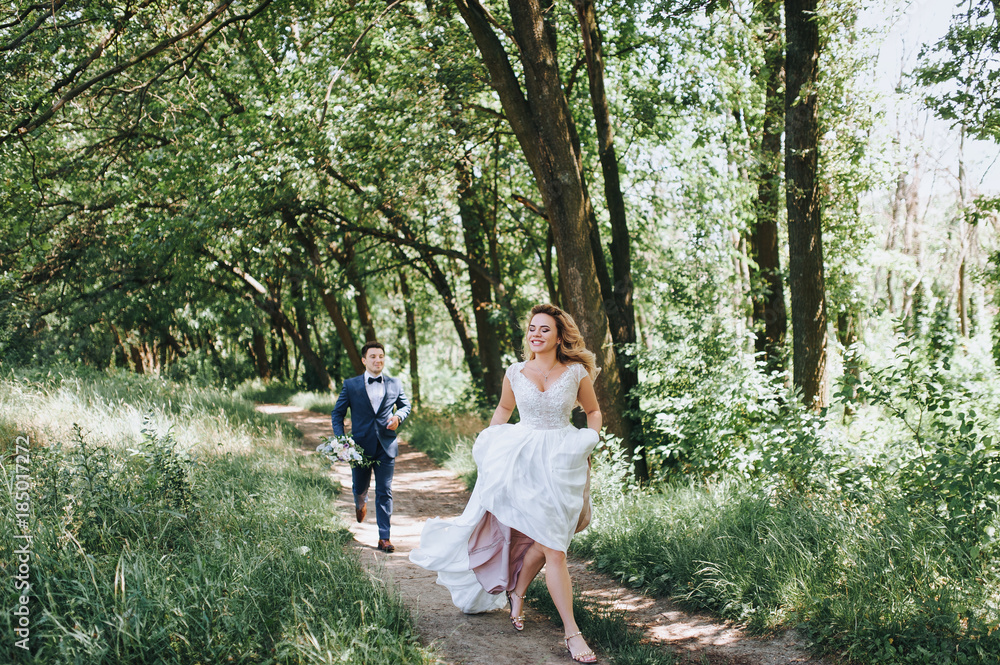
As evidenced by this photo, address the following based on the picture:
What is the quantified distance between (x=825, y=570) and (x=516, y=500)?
222 cm

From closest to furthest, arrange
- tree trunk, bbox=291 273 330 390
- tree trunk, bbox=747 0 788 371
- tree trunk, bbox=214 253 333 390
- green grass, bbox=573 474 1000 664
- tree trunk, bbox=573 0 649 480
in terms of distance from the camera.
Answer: green grass, bbox=573 474 1000 664
tree trunk, bbox=573 0 649 480
tree trunk, bbox=747 0 788 371
tree trunk, bbox=214 253 333 390
tree trunk, bbox=291 273 330 390

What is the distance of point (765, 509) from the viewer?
18.7ft

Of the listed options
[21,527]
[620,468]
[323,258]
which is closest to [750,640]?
[620,468]

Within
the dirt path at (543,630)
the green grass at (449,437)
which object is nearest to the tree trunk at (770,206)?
the green grass at (449,437)

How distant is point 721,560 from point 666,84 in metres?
7.83

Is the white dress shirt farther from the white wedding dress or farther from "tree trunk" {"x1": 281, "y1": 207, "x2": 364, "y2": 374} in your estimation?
"tree trunk" {"x1": 281, "y1": 207, "x2": 364, "y2": 374}

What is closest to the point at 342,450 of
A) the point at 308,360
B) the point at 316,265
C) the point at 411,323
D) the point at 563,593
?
the point at 563,593

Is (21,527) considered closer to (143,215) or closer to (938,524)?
(938,524)

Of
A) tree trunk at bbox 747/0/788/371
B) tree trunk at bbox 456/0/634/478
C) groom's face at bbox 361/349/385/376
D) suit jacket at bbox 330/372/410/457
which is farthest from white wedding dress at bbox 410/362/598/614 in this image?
tree trunk at bbox 747/0/788/371

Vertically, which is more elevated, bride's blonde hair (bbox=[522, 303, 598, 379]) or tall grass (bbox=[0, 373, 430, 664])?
bride's blonde hair (bbox=[522, 303, 598, 379])

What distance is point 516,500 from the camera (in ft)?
14.7

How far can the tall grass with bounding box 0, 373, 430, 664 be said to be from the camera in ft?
11.7

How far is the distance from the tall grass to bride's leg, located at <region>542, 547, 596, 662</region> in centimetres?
92

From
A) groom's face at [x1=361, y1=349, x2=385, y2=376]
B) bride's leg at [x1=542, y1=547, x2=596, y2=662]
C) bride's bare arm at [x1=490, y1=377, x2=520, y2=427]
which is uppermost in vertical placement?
groom's face at [x1=361, y1=349, x2=385, y2=376]
